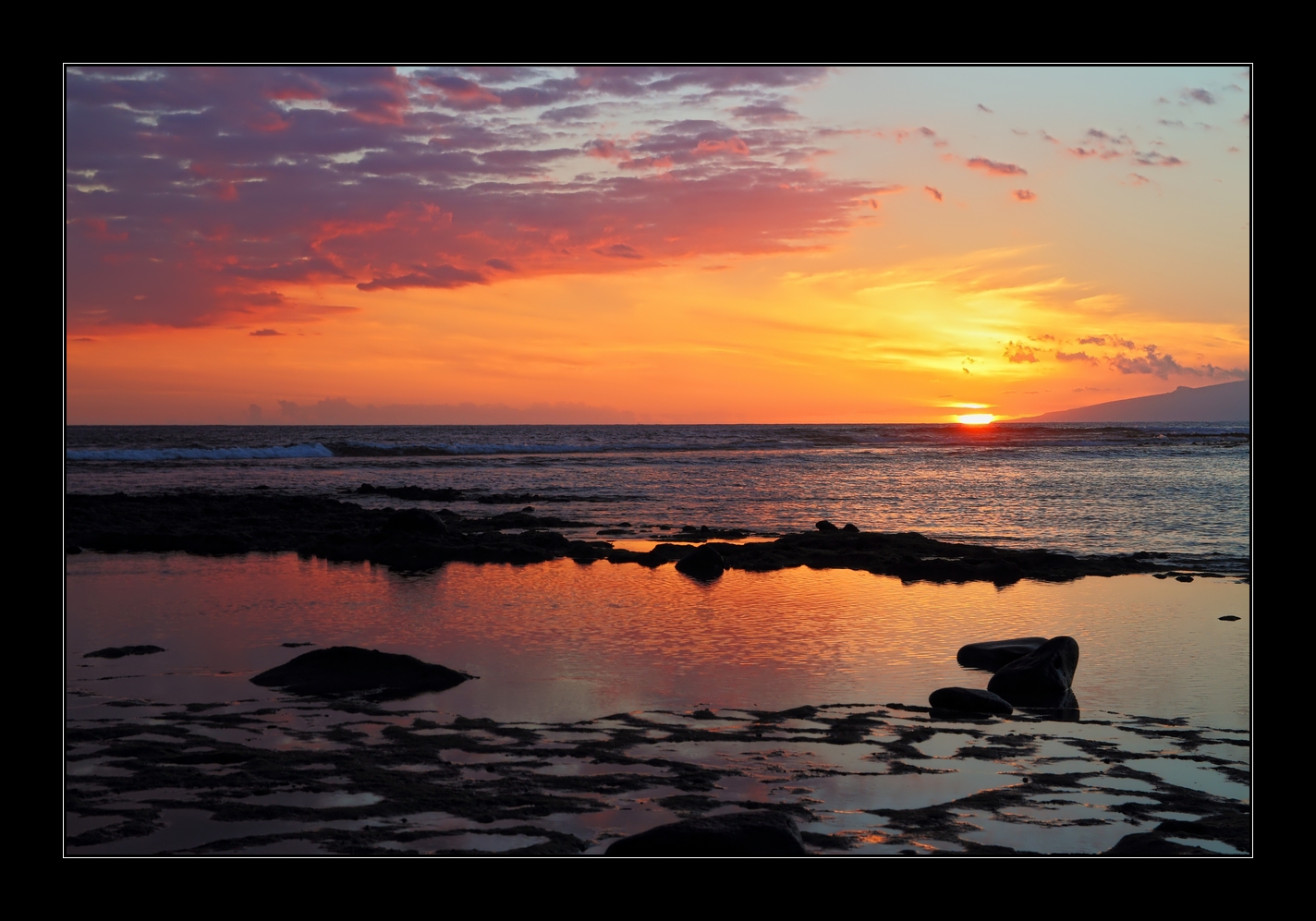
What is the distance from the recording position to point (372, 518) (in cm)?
2206

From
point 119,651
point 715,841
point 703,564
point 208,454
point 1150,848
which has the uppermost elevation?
point 208,454

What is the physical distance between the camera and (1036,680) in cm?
824

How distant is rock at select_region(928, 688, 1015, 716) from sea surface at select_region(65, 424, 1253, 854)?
0.17 m

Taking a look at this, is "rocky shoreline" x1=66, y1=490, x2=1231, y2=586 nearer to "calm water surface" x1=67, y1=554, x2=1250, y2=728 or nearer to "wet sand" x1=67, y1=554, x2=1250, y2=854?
"calm water surface" x1=67, y1=554, x2=1250, y2=728

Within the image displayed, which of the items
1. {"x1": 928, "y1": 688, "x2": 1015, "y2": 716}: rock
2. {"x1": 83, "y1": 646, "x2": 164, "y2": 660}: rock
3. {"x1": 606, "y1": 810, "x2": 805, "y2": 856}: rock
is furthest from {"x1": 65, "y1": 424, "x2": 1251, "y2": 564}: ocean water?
{"x1": 606, "y1": 810, "x2": 805, "y2": 856}: rock

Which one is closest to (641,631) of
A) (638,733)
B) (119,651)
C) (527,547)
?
(638,733)

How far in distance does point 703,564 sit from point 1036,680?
280 inches

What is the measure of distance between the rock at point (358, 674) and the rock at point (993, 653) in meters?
4.63

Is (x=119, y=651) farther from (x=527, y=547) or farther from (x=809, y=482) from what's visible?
(x=809, y=482)

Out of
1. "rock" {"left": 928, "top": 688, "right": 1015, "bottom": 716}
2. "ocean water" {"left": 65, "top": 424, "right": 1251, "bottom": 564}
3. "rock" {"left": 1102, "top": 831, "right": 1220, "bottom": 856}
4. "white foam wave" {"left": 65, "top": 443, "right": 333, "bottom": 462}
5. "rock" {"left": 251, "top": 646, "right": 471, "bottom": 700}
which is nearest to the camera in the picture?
"rock" {"left": 1102, "top": 831, "right": 1220, "bottom": 856}

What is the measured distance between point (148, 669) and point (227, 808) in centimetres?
359

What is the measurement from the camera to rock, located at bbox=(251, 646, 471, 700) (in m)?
8.05
